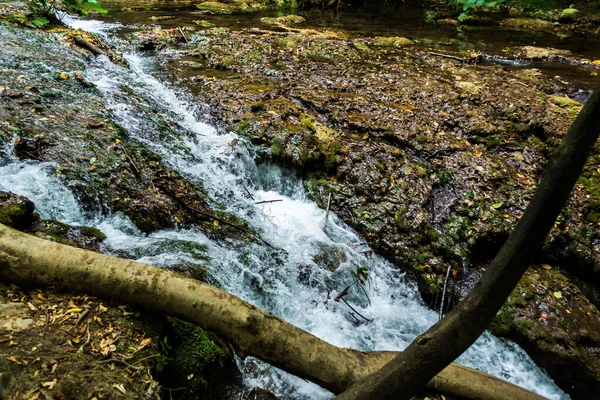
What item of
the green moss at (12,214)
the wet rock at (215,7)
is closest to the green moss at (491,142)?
the green moss at (12,214)

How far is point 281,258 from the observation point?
425 cm

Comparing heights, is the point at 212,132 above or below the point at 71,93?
below

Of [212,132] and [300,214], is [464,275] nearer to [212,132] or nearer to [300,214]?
[300,214]

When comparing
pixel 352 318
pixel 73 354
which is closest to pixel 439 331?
pixel 73 354

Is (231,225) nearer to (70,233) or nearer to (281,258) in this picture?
(281,258)

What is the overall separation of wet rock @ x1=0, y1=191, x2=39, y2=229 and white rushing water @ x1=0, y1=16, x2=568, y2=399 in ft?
1.47

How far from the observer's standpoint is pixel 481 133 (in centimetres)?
569

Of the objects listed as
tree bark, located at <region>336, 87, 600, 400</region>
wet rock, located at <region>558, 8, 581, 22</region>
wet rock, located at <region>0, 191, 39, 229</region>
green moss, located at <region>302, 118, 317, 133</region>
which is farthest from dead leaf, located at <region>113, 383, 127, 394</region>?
wet rock, located at <region>558, 8, 581, 22</region>

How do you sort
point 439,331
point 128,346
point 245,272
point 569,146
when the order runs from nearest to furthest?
1. point 569,146
2. point 439,331
3. point 128,346
4. point 245,272

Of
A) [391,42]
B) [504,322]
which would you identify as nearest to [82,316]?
[504,322]

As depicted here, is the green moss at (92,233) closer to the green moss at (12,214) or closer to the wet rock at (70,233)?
the wet rock at (70,233)

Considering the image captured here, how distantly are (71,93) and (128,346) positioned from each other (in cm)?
511

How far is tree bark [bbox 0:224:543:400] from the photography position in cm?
225

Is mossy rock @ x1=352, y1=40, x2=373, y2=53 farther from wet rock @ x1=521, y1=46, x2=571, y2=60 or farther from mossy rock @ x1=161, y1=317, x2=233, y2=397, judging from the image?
mossy rock @ x1=161, y1=317, x2=233, y2=397
